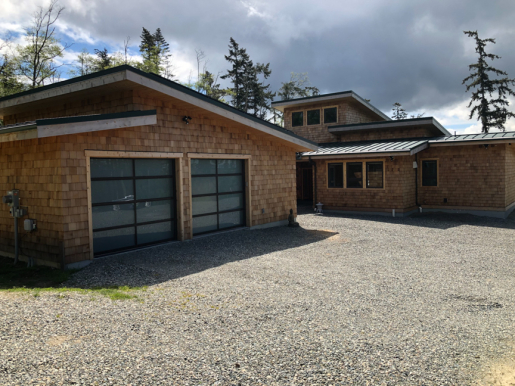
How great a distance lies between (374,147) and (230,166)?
25.1 feet

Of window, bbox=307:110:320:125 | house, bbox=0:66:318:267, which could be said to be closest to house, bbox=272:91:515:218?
window, bbox=307:110:320:125

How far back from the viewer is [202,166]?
1052cm

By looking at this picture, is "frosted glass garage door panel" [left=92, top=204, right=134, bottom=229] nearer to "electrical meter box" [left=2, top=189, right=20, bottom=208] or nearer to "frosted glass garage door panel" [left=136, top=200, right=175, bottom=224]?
"frosted glass garage door panel" [left=136, top=200, right=175, bottom=224]

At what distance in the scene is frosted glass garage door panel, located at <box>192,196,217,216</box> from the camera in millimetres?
10438

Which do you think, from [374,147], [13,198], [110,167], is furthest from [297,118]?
[13,198]

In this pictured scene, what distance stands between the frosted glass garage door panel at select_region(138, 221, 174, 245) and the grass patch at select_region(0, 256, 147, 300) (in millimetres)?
2063

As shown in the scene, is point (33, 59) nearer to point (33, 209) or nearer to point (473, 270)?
point (33, 209)

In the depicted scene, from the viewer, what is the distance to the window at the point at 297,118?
20962 mm

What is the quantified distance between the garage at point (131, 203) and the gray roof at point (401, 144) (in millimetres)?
8965

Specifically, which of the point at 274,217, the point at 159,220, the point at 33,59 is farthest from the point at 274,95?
the point at 159,220

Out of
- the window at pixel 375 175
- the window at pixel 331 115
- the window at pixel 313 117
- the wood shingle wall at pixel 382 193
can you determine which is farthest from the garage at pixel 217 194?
the window at pixel 313 117

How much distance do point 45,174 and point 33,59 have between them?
26213mm

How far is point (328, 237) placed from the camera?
11344mm

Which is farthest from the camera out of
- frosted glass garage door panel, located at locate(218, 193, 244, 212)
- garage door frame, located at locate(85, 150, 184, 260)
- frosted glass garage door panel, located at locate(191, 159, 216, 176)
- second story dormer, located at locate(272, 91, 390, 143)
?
second story dormer, located at locate(272, 91, 390, 143)
